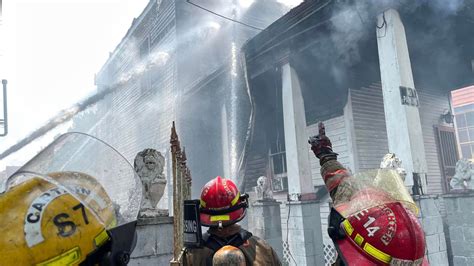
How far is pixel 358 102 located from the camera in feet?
36.1

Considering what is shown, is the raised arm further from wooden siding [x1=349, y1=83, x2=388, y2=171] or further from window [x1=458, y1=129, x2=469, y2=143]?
window [x1=458, y1=129, x2=469, y2=143]

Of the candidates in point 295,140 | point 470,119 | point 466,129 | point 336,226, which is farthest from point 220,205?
point 470,119

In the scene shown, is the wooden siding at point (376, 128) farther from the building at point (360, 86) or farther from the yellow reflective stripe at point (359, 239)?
the yellow reflective stripe at point (359, 239)

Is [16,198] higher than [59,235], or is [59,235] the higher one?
[16,198]

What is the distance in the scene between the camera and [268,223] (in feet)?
30.8

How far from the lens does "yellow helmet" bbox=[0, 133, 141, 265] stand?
3.52 ft

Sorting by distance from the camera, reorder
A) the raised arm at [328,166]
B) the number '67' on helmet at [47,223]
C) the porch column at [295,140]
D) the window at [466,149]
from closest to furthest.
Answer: the number '67' on helmet at [47,223] → the raised arm at [328,166] → the porch column at [295,140] → the window at [466,149]

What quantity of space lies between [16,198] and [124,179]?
582mm

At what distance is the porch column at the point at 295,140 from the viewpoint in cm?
950

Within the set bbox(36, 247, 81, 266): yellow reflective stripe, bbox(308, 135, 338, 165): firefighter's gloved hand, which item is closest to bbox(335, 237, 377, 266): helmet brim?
bbox(308, 135, 338, 165): firefighter's gloved hand

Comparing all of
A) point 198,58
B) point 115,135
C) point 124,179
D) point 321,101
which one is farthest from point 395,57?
point 115,135

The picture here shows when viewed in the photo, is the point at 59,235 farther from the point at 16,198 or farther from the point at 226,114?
the point at 226,114

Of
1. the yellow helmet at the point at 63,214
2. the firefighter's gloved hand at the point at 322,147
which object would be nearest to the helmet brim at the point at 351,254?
the firefighter's gloved hand at the point at 322,147

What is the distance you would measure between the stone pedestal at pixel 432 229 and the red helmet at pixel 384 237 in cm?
528
